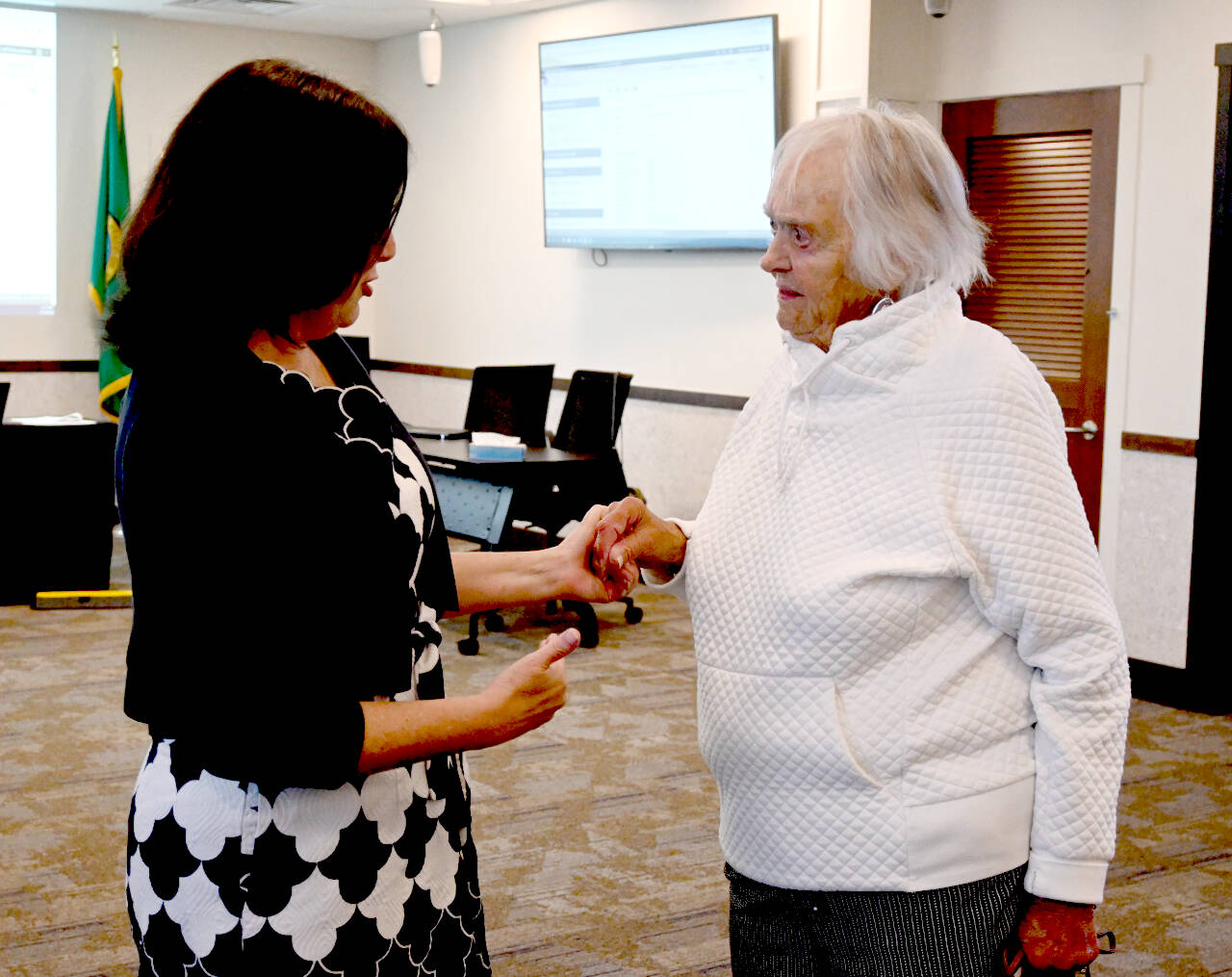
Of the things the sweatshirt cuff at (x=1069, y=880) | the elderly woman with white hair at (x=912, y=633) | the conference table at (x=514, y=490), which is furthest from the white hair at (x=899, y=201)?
the conference table at (x=514, y=490)

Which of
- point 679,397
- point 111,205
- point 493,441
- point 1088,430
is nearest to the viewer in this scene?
point 1088,430

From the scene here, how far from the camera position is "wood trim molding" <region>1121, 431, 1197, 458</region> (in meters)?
5.36

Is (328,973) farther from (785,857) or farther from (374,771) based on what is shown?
(785,857)

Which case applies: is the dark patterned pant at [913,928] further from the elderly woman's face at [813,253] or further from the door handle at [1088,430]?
the door handle at [1088,430]

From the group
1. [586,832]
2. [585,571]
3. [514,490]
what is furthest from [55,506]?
[585,571]

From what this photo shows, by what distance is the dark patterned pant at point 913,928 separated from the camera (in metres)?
1.62

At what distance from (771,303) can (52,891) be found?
4.44 metres

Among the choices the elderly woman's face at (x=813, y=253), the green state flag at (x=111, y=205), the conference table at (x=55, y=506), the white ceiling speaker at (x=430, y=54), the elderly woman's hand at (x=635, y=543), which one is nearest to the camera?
the elderly woman's face at (x=813, y=253)

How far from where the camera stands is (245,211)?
4.43 ft

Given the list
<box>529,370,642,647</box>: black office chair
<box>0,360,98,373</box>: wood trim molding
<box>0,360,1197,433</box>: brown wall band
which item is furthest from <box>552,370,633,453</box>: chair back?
<box>0,360,98,373</box>: wood trim molding

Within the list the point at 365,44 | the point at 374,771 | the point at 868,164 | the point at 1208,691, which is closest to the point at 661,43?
the point at 365,44

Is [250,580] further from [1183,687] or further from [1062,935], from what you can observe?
[1183,687]

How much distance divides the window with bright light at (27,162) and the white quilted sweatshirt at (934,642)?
812 centimetres

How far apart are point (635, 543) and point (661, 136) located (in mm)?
5782
